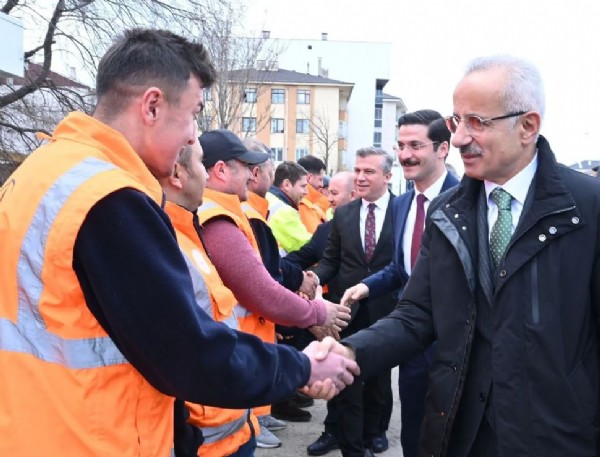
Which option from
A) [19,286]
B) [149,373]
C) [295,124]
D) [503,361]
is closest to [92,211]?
[19,286]

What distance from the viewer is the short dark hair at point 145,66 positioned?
2047 millimetres

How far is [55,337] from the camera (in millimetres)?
1729

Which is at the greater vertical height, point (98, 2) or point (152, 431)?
point (98, 2)

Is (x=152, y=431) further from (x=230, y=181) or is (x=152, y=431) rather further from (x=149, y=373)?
(x=230, y=181)

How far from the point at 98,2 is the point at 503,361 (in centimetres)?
1228

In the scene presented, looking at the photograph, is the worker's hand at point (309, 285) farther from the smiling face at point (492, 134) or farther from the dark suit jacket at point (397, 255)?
the smiling face at point (492, 134)

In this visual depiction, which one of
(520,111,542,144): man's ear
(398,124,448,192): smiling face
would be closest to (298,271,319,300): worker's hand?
(398,124,448,192): smiling face

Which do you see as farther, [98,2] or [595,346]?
[98,2]

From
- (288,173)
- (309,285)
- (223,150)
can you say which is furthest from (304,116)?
(223,150)

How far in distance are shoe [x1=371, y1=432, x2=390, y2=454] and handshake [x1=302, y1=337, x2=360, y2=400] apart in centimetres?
329

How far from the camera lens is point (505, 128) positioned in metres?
2.53

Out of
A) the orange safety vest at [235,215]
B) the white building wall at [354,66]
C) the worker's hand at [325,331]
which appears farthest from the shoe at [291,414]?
the white building wall at [354,66]

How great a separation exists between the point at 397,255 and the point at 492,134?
190 centimetres

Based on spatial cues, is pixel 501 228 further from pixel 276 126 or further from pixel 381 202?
pixel 276 126
